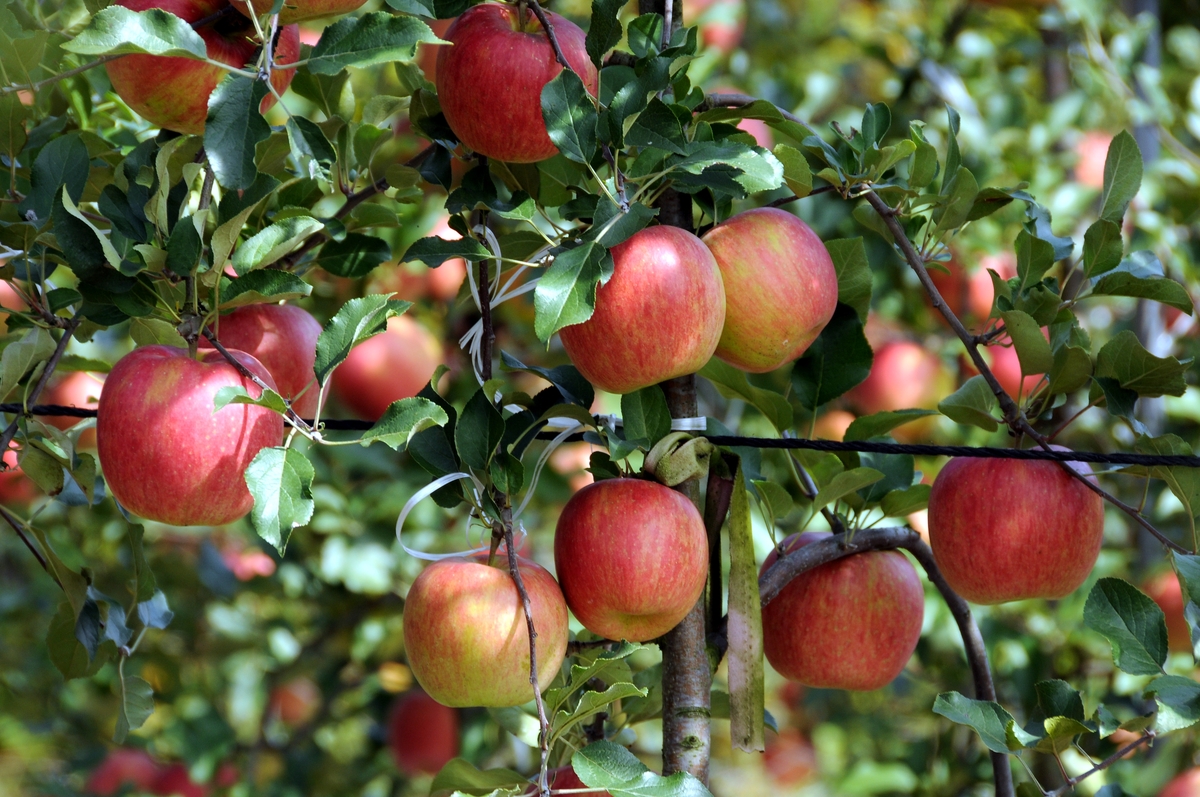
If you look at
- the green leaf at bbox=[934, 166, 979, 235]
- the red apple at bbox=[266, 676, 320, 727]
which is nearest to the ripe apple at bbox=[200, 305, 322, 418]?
the green leaf at bbox=[934, 166, 979, 235]

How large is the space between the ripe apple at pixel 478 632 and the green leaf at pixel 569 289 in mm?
183

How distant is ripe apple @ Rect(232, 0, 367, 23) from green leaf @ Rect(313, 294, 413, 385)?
7.1 inches

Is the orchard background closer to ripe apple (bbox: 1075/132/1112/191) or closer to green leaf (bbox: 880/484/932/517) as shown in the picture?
green leaf (bbox: 880/484/932/517)

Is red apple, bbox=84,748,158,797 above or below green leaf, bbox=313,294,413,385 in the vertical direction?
below

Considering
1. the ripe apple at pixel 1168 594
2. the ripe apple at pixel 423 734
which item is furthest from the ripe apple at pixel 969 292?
the ripe apple at pixel 423 734

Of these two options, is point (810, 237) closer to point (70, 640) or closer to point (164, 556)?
point (70, 640)

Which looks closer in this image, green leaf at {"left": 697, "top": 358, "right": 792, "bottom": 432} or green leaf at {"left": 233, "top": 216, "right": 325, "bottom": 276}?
green leaf at {"left": 233, "top": 216, "right": 325, "bottom": 276}

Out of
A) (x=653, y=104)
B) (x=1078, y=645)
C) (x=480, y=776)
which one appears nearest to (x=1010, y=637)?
(x=1078, y=645)

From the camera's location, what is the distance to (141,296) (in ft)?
2.27

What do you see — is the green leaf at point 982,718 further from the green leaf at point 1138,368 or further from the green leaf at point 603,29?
the green leaf at point 603,29

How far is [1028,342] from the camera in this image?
76cm

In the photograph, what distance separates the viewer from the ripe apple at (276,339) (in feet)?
2.69

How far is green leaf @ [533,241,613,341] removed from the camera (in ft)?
2.02

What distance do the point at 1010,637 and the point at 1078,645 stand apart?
16 cm
